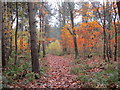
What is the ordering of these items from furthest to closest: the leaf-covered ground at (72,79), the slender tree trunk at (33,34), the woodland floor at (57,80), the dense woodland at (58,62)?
the slender tree trunk at (33,34) < the dense woodland at (58,62) < the woodland floor at (57,80) < the leaf-covered ground at (72,79)

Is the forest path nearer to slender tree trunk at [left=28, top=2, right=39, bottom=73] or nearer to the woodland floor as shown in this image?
the woodland floor

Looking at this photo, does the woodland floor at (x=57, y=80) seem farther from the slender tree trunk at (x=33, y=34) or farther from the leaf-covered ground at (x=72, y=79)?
the slender tree trunk at (x=33, y=34)

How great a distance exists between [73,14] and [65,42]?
420 inches

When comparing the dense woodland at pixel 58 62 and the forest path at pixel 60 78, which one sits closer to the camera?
the forest path at pixel 60 78

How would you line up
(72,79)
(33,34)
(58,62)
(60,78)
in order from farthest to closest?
(58,62) < (33,34) < (60,78) < (72,79)

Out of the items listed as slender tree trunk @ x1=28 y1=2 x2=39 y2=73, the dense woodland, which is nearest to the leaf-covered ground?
the dense woodland

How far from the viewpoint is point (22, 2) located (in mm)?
11562

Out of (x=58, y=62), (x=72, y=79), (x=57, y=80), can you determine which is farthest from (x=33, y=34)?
(x=58, y=62)

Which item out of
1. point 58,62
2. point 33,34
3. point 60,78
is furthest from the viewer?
point 58,62

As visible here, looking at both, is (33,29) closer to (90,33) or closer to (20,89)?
(20,89)

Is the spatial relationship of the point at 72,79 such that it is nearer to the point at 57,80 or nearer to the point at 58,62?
the point at 57,80

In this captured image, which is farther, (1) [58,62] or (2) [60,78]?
(1) [58,62]

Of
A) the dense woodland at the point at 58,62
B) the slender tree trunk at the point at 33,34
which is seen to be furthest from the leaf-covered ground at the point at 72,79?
the slender tree trunk at the point at 33,34

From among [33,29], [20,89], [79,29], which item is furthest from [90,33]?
[20,89]
